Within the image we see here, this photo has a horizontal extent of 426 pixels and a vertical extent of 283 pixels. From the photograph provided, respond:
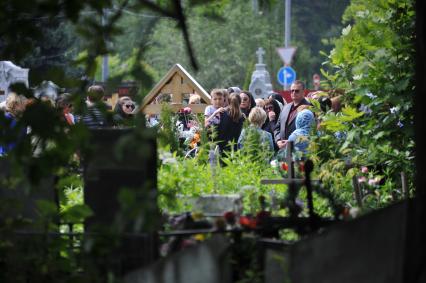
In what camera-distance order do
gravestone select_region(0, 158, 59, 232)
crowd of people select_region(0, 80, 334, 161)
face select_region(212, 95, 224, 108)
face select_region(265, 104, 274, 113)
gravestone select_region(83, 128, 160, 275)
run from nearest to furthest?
1. gravestone select_region(83, 128, 160, 275)
2. gravestone select_region(0, 158, 59, 232)
3. crowd of people select_region(0, 80, 334, 161)
4. face select_region(212, 95, 224, 108)
5. face select_region(265, 104, 274, 113)

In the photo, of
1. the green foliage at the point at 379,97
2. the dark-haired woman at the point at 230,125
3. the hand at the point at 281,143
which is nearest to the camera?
the green foliage at the point at 379,97

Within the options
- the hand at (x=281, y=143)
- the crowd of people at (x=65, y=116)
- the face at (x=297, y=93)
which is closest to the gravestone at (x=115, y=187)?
the crowd of people at (x=65, y=116)

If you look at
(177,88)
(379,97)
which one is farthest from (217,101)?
(379,97)

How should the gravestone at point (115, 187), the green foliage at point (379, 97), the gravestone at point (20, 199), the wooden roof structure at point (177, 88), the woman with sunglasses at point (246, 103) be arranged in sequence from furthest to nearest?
1. the wooden roof structure at point (177, 88)
2. the woman with sunglasses at point (246, 103)
3. the green foliage at point (379, 97)
4. the gravestone at point (20, 199)
5. the gravestone at point (115, 187)

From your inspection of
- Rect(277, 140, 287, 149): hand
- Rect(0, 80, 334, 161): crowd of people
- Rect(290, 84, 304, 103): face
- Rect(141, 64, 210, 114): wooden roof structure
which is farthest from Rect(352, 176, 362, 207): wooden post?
Rect(141, 64, 210, 114): wooden roof structure

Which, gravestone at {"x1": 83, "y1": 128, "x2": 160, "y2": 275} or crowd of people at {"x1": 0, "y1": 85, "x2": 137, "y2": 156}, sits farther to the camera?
gravestone at {"x1": 83, "y1": 128, "x2": 160, "y2": 275}

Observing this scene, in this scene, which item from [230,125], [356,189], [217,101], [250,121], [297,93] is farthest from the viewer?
[217,101]

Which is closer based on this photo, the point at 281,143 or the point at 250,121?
the point at 250,121

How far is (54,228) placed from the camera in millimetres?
5328

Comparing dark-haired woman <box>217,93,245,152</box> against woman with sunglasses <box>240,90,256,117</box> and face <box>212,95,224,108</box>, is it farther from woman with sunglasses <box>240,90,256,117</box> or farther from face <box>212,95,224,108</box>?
woman with sunglasses <box>240,90,256,117</box>

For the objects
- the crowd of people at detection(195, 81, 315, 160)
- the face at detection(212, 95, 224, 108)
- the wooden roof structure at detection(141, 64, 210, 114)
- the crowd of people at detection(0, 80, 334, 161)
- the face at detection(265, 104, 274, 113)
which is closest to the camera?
the crowd of people at detection(0, 80, 334, 161)

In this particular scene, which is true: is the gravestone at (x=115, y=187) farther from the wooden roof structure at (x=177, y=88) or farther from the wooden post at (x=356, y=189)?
the wooden roof structure at (x=177, y=88)

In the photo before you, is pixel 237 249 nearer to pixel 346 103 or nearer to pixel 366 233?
pixel 366 233

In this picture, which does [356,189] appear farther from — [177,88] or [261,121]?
[177,88]
